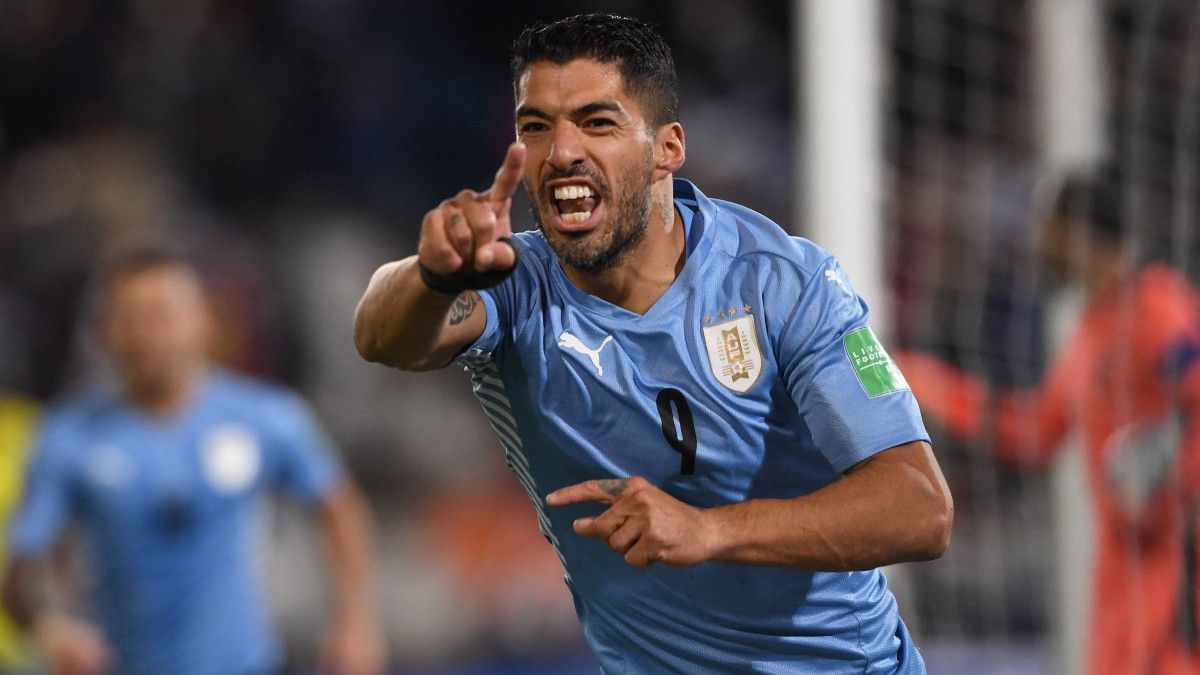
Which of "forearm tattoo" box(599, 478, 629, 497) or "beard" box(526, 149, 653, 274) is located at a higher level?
"beard" box(526, 149, 653, 274)

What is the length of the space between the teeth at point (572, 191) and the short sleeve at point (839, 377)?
15.4 inches

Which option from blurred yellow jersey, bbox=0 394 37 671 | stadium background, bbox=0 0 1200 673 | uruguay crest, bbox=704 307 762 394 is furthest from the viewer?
blurred yellow jersey, bbox=0 394 37 671

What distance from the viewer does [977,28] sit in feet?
22.1

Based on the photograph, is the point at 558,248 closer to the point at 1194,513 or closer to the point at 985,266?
the point at 1194,513

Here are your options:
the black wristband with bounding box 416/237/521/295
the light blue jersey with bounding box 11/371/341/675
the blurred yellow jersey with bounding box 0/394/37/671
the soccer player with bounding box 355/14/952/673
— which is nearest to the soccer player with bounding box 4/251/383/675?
the light blue jersey with bounding box 11/371/341/675

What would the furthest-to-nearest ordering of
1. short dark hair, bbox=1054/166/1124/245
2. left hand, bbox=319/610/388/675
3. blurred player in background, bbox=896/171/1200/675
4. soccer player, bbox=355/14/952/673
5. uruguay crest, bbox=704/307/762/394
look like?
left hand, bbox=319/610/388/675
short dark hair, bbox=1054/166/1124/245
blurred player in background, bbox=896/171/1200/675
uruguay crest, bbox=704/307/762/394
soccer player, bbox=355/14/952/673

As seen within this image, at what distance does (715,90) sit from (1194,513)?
6200mm

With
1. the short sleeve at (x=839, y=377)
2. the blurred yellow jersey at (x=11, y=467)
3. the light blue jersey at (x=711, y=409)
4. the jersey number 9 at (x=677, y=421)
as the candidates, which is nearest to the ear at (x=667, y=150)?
the light blue jersey at (x=711, y=409)

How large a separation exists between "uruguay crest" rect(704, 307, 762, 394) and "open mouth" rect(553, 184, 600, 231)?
320 millimetres

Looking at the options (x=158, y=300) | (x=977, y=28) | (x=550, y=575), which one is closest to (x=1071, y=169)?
(x=977, y=28)

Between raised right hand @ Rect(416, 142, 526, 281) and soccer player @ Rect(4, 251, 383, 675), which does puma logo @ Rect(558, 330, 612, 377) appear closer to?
raised right hand @ Rect(416, 142, 526, 281)

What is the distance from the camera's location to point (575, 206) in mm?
2744

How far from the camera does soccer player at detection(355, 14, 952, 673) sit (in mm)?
2611

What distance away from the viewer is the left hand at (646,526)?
2.41 meters
